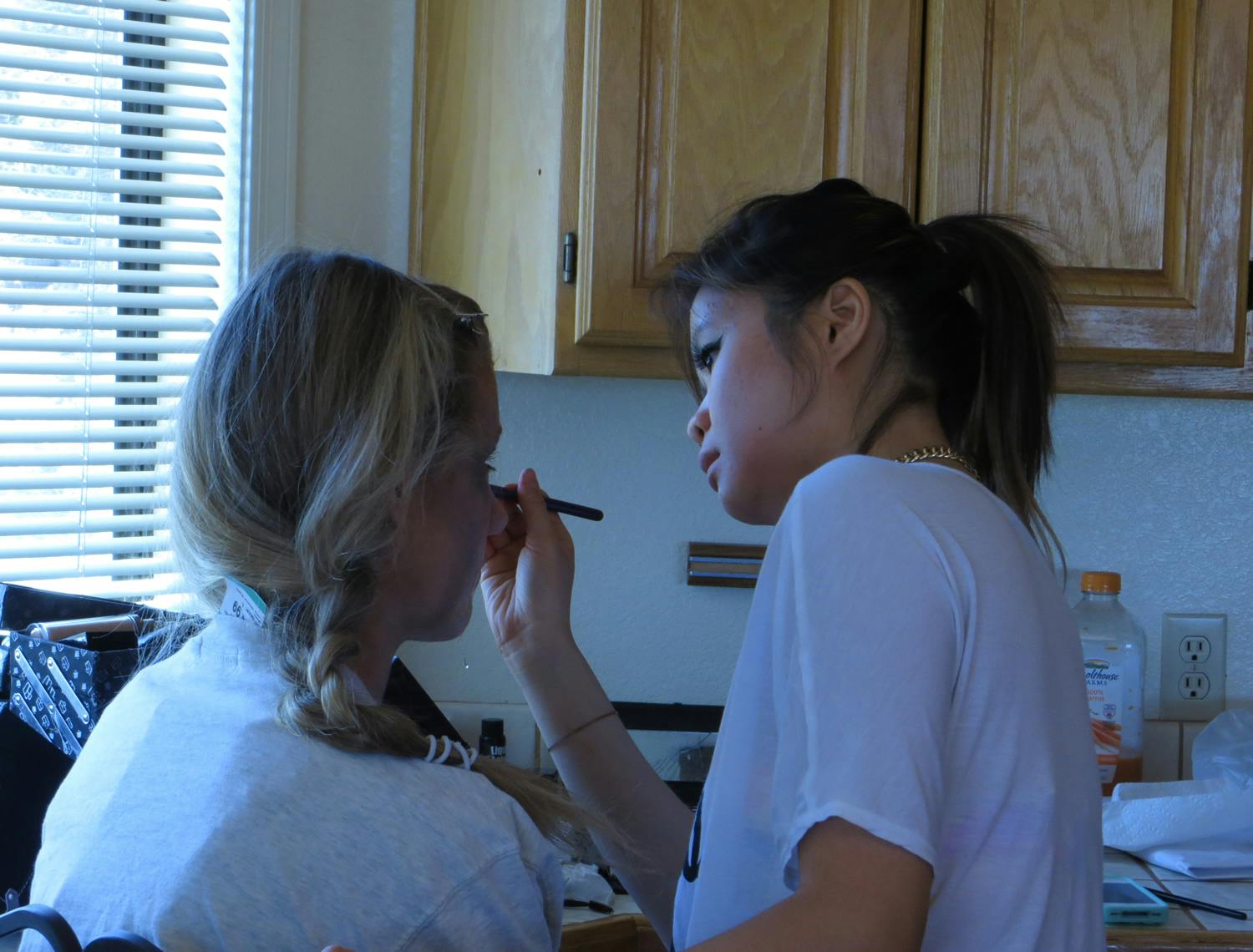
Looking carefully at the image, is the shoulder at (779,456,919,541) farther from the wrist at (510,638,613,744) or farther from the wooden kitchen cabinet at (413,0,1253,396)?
the wooden kitchen cabinet at (413,0,1253,396)

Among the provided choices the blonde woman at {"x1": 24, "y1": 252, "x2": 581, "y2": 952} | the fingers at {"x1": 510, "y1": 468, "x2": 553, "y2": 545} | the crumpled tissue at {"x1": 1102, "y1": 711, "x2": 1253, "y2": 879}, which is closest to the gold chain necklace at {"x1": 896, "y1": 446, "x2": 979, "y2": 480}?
the blonde woman at {"x1": 24, "y1": 252, "x2": 581, "y2": 952}

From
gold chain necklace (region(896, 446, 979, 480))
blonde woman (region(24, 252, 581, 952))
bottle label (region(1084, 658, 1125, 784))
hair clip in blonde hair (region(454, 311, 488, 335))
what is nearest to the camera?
blonde woman (region(24, 252, 581, 952))

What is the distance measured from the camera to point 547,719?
4.00 ft

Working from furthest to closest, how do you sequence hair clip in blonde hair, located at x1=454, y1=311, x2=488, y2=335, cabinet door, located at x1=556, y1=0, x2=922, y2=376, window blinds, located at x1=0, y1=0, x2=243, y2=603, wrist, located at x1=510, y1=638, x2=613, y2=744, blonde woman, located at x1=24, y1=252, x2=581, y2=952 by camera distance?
window blinds, located at x1=0, y1=0, x2=243, y2=603, cabinet door, located at x1=556, y1=0, x2=922, y2=376, wrist, located at x1=510, y1=638, x2=613, y2=744, hair clip in blonde hair, located at x1=454, y1=311, x2=488, y2=335, blonde woman, located at x1=24, y1=252, x2=581, y2=952

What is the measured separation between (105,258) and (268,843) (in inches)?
50.4

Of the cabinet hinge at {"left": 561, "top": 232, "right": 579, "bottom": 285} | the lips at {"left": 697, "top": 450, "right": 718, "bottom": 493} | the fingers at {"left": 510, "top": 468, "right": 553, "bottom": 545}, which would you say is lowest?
the fingers at {"left": 510, "top": 468, "right": 553, "bottom": 545}

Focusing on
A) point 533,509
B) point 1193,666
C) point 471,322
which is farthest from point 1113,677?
point 471,322

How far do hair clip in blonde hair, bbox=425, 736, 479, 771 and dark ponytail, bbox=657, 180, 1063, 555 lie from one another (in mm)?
378

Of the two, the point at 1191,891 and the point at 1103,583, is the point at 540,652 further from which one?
the point at 1103,583

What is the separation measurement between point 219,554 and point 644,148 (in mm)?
839

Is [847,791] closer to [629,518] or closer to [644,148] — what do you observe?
[644,148]

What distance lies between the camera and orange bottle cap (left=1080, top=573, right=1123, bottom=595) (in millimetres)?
1925

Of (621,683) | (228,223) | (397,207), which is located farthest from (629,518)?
(228,223)

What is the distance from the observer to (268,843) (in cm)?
75
